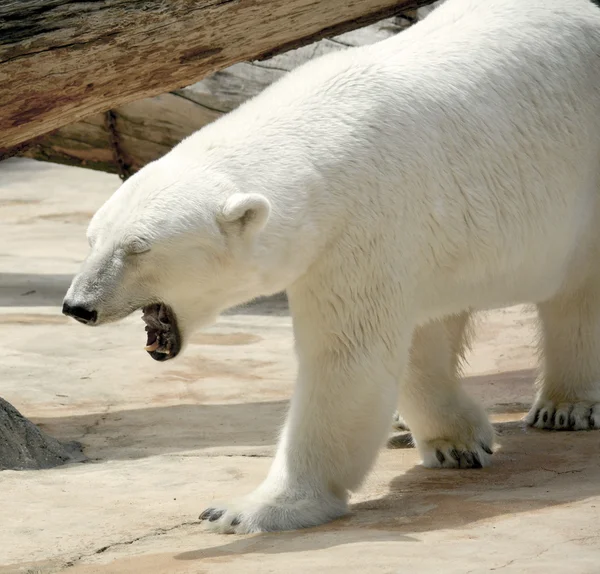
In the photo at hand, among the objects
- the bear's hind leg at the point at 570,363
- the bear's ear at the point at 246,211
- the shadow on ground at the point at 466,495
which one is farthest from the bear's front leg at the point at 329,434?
the bear's hind leg at the point at 570,363

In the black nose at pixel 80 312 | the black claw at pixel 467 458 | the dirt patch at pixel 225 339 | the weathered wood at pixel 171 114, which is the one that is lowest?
the black claw at pixel 467 458

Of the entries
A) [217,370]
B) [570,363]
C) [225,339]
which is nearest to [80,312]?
[570,363]

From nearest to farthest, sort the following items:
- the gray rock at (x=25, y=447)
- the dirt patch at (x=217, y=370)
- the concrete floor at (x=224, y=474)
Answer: the concrete floor at (x=224, y=474) < the gray rock at (x=25, y=447) < the dirt patch at (x=217, y=370)

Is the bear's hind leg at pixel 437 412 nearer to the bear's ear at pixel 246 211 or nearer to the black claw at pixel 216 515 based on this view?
the black claw at pixel 216 515

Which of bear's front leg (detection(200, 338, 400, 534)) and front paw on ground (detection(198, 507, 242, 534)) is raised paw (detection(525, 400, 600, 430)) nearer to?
bear's front leg (detection(200, 338, 400, 534))

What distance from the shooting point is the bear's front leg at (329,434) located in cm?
419

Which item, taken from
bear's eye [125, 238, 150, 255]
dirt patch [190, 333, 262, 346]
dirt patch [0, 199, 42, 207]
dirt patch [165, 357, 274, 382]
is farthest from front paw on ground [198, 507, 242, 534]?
dirt patch [0, 199, 42, 207]

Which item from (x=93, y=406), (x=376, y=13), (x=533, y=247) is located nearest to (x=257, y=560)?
(x=533, y=247)

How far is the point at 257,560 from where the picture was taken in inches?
141

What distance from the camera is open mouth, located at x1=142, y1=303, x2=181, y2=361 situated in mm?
4047

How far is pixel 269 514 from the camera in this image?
4.11 m

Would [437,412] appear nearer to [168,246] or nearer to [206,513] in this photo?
[206,513]

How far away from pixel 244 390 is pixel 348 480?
7.64 feet

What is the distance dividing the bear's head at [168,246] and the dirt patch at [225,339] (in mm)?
3554
